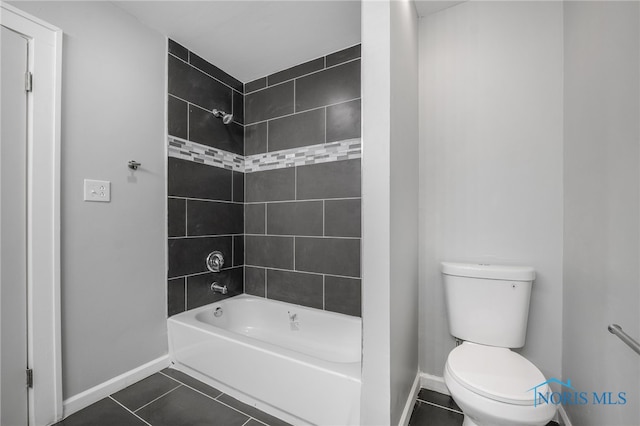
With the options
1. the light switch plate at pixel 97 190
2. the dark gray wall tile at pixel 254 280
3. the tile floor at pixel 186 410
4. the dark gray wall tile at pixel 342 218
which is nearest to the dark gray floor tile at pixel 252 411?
the tile floor at pixel 186 410

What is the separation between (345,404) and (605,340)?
108 cm

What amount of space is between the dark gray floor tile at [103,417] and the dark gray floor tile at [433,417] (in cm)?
146

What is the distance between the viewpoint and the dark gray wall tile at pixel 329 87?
2.11 metres

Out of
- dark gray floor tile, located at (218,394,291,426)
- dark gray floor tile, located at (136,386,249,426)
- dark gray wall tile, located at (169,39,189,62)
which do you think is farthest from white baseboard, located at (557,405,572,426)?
dark gray wall tile, located at (169,39,189,62)

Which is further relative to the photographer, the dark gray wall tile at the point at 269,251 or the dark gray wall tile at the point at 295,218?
the dark gray wall tile at the point at 269,251

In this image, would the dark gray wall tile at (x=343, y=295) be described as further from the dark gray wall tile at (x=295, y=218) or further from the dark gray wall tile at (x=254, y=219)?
the dark gray wall tile at (x=254, y=219)

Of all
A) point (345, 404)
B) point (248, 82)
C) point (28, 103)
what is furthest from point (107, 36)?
point (345, 404)

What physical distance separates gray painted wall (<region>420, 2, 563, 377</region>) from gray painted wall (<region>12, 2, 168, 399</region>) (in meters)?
1.85

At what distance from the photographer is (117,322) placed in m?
1.74

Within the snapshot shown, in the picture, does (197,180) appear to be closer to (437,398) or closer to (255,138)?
(255,138)

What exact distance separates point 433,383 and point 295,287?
3.91ft

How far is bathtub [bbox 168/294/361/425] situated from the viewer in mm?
1326

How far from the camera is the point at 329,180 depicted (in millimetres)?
2193

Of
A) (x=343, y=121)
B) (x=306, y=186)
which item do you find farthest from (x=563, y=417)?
(x=343, y=121)
